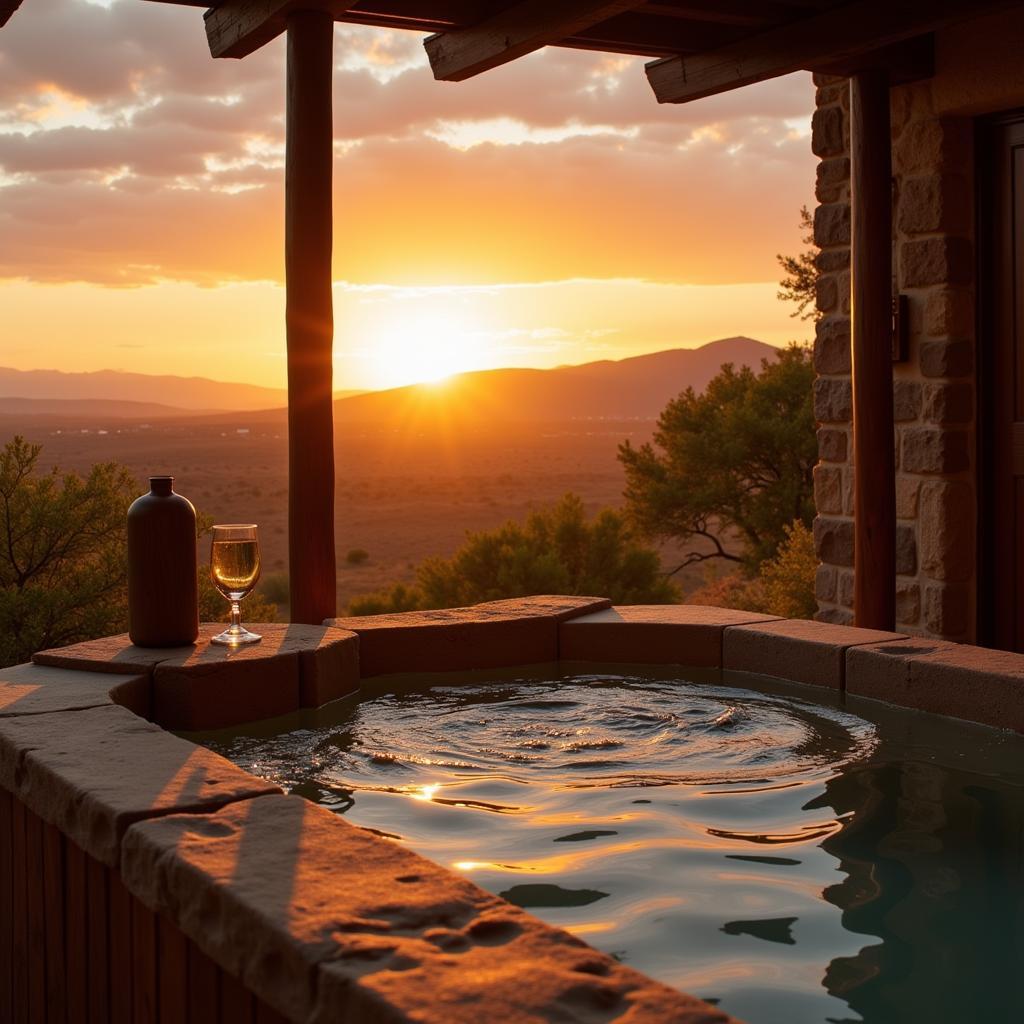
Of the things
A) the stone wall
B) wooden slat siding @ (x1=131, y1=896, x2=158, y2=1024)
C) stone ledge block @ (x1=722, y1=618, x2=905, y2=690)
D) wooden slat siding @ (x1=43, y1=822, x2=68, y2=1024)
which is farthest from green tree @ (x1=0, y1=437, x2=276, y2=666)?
wooden slat siding @ (x1=131, y1=896, x2=158, y2=1024)

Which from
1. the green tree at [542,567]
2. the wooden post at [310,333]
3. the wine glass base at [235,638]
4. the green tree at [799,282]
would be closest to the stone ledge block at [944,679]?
the wine glass base at [235,638]

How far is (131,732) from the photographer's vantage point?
2500mm

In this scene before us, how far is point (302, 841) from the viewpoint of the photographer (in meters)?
1.79

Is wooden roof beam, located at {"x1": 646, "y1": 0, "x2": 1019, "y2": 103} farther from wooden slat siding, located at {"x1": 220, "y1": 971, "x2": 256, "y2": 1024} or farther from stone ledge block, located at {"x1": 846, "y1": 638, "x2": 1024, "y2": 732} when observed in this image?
wooden slat siding, located at {"x1": 220, "y1": 971, "x2": 256, "y2": 1024}

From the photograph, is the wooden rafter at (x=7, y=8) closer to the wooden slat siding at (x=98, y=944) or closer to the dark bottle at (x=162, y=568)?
the dark bottle at (x=162, y=568)

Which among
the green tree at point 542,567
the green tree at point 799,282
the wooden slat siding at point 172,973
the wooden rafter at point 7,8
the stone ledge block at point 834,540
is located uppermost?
the green tree at point 799,282

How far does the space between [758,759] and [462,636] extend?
131 cm

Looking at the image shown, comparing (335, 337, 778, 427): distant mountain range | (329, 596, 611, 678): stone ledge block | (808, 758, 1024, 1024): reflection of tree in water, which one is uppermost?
(335, 337, 778, 427): distant mountain range

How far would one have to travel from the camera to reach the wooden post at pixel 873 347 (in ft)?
16.7

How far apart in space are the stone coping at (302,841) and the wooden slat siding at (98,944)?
0.05 m

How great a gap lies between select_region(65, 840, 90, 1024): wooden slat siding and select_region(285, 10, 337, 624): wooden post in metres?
2.34

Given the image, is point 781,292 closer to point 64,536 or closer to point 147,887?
point 64,536

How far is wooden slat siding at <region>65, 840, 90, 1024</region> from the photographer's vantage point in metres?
1.95

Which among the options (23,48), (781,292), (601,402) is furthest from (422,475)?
(601,402)
